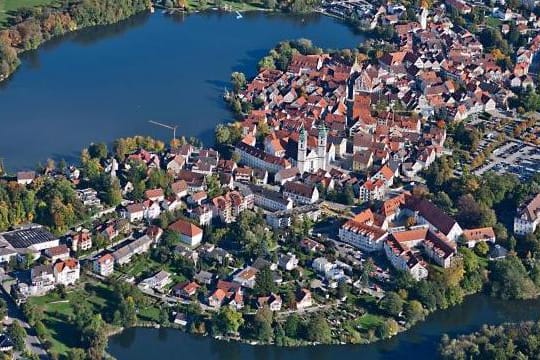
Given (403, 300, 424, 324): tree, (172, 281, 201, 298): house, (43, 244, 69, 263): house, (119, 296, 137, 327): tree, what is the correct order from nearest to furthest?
1. (119, 296, 137, 327): tree
2. (403, 300, 424, 324): tree
3. (172, 281, 201, 298): house
4. (43, 244, 69, 263): house

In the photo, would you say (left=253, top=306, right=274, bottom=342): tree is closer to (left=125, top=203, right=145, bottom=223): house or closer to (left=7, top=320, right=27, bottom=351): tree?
(left=7, top=320, right=27, bottom=351): tree

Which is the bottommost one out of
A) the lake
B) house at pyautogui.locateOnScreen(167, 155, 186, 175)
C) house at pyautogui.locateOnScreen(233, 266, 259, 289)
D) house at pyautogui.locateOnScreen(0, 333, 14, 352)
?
the lake

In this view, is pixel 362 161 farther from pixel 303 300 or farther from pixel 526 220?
pixel 303 300

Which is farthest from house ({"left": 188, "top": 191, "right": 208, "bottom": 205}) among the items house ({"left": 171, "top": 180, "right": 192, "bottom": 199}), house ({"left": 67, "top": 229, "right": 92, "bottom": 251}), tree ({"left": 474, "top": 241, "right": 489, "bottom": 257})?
tree ({"left": 474, "top": 241, "right": 489, "bottom": 257})

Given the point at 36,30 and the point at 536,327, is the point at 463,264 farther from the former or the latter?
the point at 36,30

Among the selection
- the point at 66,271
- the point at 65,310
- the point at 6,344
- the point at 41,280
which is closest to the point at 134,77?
the point at 66,271

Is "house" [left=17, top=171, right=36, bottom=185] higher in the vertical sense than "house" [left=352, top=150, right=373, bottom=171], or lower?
lower

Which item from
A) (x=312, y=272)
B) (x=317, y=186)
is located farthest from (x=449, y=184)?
(x=312, y=272)
